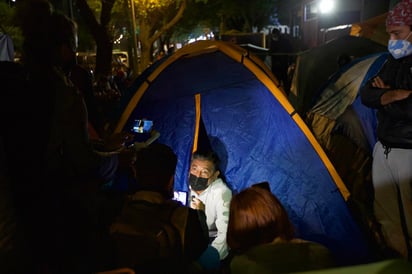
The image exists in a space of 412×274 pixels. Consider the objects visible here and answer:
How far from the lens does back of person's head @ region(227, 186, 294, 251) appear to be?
1.88 metres

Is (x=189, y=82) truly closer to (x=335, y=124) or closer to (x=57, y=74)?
(x=335, y=124)

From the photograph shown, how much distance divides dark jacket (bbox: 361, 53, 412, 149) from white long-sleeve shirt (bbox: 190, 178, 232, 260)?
1426 mm

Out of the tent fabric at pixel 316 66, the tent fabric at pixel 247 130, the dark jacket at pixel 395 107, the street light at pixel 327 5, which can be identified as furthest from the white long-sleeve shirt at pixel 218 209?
the street light at pixel 327 5

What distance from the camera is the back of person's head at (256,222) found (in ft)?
6.18

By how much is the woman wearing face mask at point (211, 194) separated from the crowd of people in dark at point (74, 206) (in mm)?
1217

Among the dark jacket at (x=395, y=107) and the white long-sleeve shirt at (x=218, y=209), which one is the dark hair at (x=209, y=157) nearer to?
the white long-sleeve shirt at (x=218, y=209)

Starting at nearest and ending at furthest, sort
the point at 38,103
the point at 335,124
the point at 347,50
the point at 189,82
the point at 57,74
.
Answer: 1. the point at 38,103
2. the point at 57,74
3. the point at 189,82
4. the point at 335,124
5. the point at 347,50

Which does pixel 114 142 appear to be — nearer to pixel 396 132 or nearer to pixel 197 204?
pixel 197 204

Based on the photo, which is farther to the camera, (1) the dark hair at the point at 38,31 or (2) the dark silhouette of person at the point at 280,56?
(2) the dark silhouette of person at the point at 280,56

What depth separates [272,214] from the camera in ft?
6.26

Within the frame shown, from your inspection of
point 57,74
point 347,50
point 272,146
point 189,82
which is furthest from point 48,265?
point 347,50

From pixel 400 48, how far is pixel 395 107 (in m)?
0.46

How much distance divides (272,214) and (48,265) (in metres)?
1.11

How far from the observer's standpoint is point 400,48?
9.84 ft
